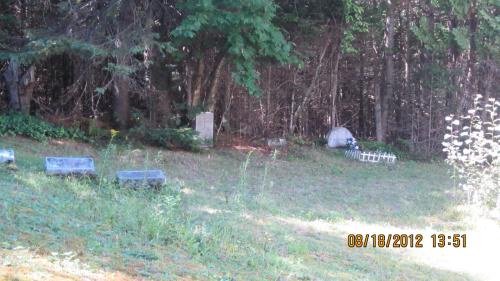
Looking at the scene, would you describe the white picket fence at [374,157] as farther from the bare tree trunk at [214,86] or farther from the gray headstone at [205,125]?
the bare tree trunk at [214,86]

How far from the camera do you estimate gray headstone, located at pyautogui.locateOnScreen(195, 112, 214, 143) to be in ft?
43.9

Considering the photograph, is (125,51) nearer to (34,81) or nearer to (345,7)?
(34,81)

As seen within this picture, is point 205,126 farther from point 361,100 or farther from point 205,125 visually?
point 361,100

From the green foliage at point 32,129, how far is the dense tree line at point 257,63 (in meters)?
0.68

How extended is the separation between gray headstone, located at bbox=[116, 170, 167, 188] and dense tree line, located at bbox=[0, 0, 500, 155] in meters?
3.27

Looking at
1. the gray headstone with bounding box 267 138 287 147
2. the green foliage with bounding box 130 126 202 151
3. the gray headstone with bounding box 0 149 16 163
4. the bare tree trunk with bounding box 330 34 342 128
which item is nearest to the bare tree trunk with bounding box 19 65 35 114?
the green foliage with bounding box 130 126 202 151

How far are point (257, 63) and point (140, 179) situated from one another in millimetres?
6063

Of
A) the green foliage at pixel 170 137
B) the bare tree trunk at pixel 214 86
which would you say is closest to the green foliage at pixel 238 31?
the bare tree trunk at pixel 214 86

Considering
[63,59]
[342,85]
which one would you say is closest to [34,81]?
[63,59]

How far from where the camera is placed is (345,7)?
46.0 ft

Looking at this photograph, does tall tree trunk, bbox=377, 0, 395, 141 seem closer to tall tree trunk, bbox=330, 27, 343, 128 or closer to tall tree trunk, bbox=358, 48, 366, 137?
tall tree trunk, bbox=358, 48, 366, 137

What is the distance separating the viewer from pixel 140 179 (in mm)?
7477

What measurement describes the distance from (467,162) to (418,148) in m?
7.83

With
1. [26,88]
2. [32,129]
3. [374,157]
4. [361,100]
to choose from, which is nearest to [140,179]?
[32,129]
